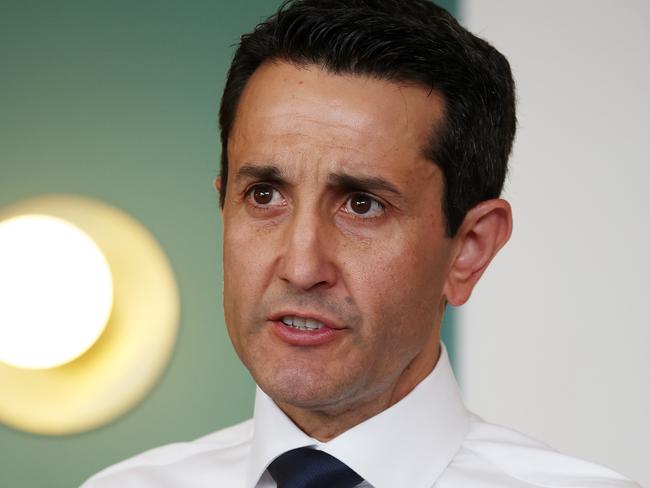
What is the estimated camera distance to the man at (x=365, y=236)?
1400 millimetres

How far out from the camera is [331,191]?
141 centimetres

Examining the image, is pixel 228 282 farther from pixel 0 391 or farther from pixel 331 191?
pixel 0 391

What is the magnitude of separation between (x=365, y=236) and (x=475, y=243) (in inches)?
8.9

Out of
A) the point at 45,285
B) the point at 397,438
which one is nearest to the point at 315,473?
the point at 397,438

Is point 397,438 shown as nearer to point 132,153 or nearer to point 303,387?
point 303,387

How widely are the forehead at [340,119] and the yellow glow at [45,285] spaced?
2.84 feet

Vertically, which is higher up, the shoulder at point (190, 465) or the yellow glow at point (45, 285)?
the yellow glow at point (45, 285)

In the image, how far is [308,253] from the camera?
136cm

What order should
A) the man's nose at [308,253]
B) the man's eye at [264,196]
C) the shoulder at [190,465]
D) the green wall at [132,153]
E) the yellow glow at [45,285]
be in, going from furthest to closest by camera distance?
the green wall at [132,153] < the yellow glow at [45,285] < the shoulder at [190,465] < the man's eye at [264,196] < the man's nose at [308,253]

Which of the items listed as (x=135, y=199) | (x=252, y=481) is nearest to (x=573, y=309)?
(x=135, y=199)

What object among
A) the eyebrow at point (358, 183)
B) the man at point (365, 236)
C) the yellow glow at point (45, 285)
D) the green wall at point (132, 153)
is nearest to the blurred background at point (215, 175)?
the green wall at point (132, 153)

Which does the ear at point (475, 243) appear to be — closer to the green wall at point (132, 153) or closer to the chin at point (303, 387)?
the chin at point (303, 387)

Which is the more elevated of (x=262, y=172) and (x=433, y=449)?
(x=262, y=172)

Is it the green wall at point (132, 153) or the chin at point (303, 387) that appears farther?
the green wall at point (132, 153)
